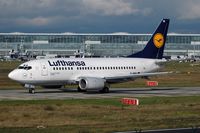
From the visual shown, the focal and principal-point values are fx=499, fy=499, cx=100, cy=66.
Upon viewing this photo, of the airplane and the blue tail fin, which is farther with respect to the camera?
the blue tail fin

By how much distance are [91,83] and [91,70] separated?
149 inches

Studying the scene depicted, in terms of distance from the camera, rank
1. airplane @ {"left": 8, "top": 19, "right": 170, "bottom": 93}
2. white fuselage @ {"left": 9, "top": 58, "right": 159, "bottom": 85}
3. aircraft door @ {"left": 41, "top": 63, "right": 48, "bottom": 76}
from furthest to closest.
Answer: aircraft door @ {"left": 41, "top": 63, "right": 48, "bottom": 76}, airplane @ {"left": 8, "top": 19, "right": 170, "bottom": 93}, white fuselage @ {"left": 9, "top": 58, "right": 159, "bottom": 85}

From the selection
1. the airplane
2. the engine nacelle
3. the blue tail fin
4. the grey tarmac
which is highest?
the blue tail fin

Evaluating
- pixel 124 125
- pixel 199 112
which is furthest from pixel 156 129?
pixel 199 112

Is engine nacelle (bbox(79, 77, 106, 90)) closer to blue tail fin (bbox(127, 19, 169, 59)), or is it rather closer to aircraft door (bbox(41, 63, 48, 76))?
aircraft door (bbox(41, 63, 48, 76))

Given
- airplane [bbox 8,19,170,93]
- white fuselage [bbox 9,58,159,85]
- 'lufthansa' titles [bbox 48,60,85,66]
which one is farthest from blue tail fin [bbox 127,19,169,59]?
'lufthansa' titles [bbox 48,60,85,66]

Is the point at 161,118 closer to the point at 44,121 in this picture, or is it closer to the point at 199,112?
the point at 199,112

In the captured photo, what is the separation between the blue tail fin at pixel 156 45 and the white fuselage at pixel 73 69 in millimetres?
1517

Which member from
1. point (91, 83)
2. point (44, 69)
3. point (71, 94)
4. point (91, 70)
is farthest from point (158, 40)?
point (44, 69)

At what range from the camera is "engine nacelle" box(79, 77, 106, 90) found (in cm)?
5312

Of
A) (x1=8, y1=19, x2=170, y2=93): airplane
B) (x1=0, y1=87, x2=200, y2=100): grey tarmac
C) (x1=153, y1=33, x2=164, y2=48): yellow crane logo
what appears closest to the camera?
(x1=0, y1=87, x2=200, y2=100): grey tarmac

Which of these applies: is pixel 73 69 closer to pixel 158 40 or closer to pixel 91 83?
pixel 91 83

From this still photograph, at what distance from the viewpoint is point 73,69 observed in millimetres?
55281

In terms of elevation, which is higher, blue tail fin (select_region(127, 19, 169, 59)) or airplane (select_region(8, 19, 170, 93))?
blue tail fin (select_region(127, 19, 169, 59))
